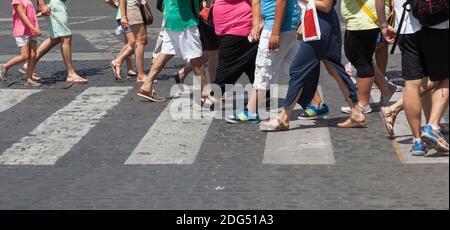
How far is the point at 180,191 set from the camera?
22.5 ft

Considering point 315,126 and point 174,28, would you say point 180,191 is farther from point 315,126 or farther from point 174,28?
point 174,28

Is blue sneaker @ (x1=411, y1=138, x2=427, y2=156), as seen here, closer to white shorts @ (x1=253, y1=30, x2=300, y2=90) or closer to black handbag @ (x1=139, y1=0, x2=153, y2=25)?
white shorts @ (x1=253, y1=30, x2=300, y2=90)

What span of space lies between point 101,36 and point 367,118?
A: 356 inches

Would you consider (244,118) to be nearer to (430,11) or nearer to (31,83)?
(430,11)

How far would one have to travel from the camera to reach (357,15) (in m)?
9.10

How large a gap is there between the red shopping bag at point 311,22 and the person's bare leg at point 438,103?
1.32 meters

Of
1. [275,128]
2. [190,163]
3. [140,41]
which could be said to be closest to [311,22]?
[275,128]

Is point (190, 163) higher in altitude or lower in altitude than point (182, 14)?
lower

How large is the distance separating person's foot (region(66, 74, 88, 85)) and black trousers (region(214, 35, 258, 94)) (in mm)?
2987

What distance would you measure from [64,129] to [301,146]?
2.47 metres

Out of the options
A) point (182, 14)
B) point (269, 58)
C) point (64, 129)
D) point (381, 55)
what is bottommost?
point (64, 129)

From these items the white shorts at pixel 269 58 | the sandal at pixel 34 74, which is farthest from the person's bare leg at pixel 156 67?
the sandal at pixel 34 74

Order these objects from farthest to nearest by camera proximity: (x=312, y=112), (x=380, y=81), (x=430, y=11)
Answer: (x=380, y=81)
(x=312, y=112)
(x=430, y=11)
